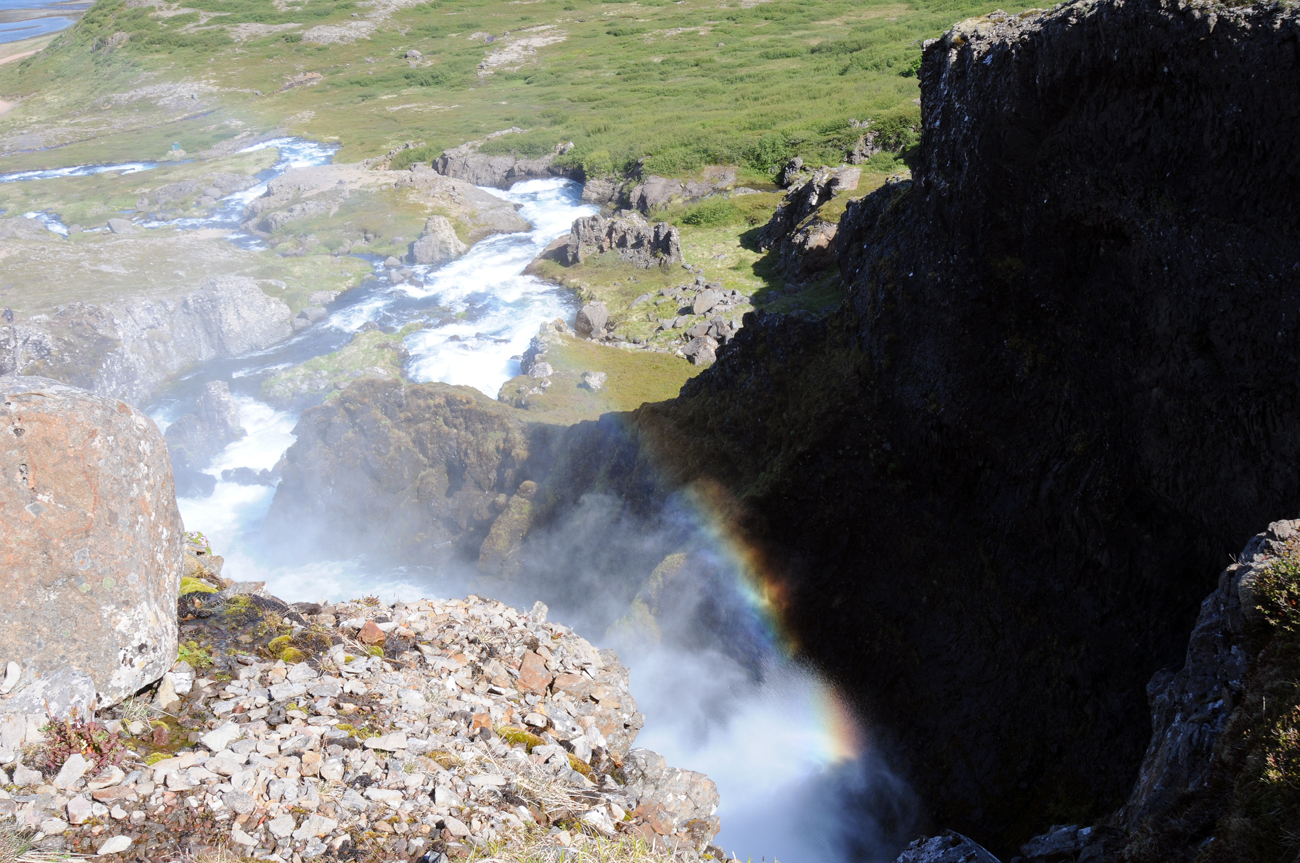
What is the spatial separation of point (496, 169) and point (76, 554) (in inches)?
2588

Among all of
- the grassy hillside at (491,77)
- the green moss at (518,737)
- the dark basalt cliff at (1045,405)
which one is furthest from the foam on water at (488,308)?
the green moss at (518,737)

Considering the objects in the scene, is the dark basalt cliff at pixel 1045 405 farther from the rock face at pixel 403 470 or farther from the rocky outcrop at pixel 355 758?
the rock face at pixel 403 470

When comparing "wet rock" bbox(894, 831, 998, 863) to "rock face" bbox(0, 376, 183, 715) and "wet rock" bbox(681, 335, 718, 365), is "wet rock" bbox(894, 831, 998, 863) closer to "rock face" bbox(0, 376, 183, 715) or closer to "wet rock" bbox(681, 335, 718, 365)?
"rock face" bbox(0, 376, 183, 715)

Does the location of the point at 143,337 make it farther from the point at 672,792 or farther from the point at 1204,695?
the point at 1204,695

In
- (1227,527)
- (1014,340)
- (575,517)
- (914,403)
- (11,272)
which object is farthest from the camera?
(11,272)

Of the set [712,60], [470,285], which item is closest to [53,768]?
[470,285]

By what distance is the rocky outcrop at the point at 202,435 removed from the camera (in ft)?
115

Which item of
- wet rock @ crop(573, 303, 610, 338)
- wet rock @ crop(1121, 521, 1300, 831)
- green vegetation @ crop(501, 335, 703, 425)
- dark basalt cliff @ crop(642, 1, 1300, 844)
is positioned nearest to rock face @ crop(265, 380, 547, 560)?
green vegetation @ crop(501, 335, 703, 425)

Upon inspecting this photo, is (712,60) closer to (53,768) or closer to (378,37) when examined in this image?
(378,37)

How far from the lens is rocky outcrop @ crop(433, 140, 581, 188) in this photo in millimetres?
67688

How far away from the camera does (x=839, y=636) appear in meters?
15.9

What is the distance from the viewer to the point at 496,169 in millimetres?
68250

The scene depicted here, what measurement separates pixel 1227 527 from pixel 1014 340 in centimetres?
453

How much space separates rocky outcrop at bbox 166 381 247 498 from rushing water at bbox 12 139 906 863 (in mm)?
524
